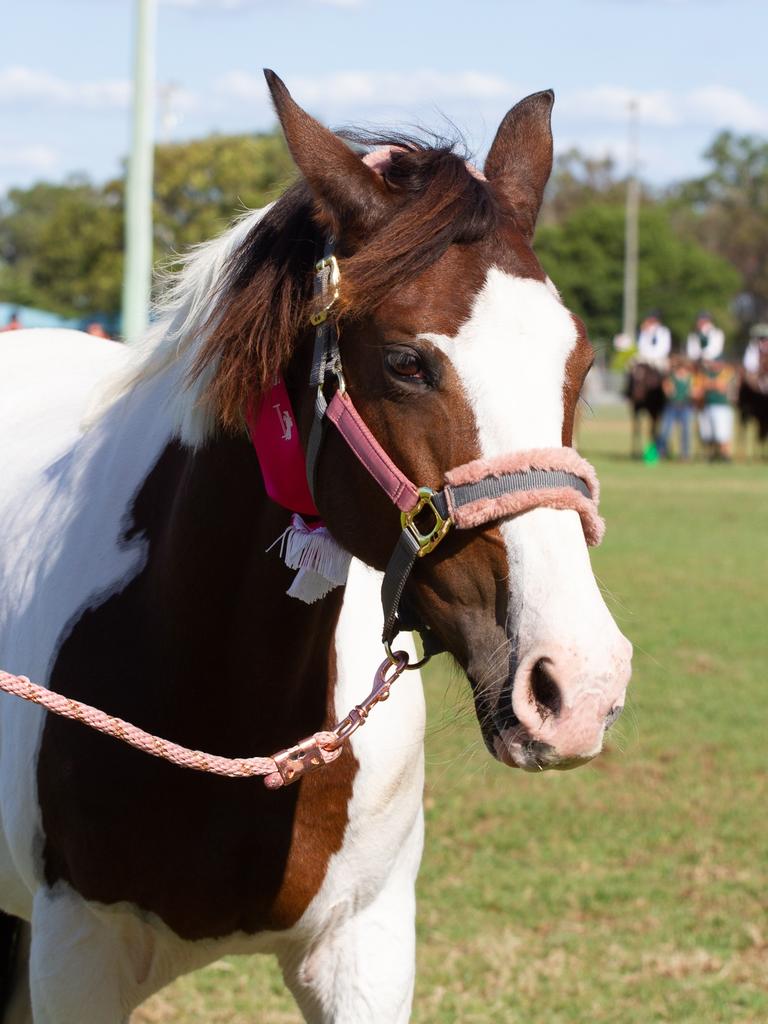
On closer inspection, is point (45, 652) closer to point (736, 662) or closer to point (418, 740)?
point (418, 740)

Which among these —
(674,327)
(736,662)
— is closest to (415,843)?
(736,662)

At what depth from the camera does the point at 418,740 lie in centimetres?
301

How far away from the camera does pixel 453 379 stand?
2229mm

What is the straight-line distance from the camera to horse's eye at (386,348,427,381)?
227 centimetres

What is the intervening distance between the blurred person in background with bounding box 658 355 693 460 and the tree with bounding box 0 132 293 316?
27.8 ft

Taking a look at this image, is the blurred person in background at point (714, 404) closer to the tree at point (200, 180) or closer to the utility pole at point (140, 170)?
the tree at point (200, 180)

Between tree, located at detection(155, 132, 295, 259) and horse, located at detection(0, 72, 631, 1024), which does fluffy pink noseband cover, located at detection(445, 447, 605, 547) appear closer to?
horse, located at detection(0, 72, 631, 1024)

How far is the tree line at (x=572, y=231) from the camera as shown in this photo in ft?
122

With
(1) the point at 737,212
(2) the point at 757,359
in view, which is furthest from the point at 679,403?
(1) the point at 737,212

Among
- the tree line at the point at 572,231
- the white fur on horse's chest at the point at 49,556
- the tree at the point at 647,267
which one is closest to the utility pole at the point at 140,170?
the white fur on horse's chest at the point at 49,556

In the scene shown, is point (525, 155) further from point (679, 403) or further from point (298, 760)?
point (679, 403)

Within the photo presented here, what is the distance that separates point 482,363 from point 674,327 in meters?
68.2

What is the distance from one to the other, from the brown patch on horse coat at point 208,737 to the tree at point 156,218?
71.1ft

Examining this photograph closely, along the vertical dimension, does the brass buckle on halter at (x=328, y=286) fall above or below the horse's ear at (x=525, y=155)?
below
